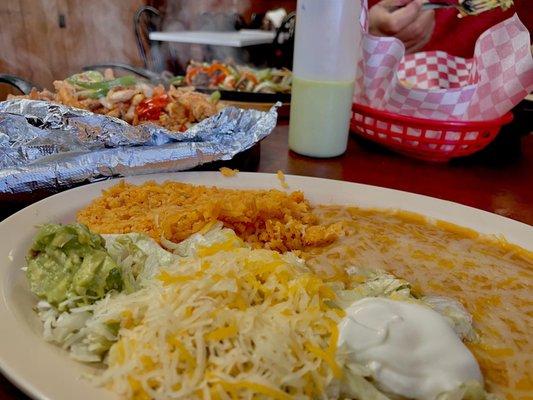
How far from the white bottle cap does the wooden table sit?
334mm

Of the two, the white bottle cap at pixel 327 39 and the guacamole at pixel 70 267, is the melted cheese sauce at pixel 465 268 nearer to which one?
the guacamole at pixel 70 267

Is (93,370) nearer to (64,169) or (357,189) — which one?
(64,169)

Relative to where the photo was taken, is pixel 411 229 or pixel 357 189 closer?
pixel 411 229

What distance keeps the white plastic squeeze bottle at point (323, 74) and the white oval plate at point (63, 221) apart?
1.30 feet

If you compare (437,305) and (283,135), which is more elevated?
(437,305)

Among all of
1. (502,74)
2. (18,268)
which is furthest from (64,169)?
(502,74)

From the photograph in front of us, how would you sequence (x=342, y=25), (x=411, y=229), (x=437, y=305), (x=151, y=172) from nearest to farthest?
1. (x=437, y=305)
2. (x=411, y=229)
3. (x=151, y=172)
4. (x=342, y=25)

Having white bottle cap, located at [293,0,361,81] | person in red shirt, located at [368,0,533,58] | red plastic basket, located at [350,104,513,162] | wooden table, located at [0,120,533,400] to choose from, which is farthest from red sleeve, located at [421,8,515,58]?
white bottle cap, located at [293,0,361,81]

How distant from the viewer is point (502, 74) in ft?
6.20

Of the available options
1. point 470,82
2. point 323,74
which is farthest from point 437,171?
point 323,74

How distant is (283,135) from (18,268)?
145cm

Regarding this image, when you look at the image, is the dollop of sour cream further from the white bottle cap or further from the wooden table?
the white bottle cap

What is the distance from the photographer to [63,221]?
129 cm

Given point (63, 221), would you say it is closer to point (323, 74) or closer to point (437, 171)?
point (323, 74)
